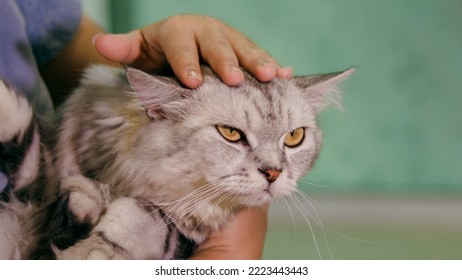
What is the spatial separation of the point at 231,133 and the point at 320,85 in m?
0.19

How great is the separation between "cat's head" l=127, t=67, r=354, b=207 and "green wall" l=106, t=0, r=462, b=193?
0.27 m

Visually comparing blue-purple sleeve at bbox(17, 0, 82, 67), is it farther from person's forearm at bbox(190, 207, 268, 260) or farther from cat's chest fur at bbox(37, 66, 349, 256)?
person's forearm at bbox(190, 207, 268, 260)

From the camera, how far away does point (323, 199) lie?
93 cm

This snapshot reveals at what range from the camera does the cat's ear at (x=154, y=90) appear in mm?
683

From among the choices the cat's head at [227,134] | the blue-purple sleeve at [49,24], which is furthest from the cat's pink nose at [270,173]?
the blue-purple sleeve at [49,24]

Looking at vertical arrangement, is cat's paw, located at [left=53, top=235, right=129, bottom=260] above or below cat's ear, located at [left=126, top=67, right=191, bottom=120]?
below

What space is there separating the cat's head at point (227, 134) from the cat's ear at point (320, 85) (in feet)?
0.21

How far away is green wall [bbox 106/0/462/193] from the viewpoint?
3.34ft

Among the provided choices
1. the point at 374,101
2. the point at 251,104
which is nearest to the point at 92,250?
the point at 251,104

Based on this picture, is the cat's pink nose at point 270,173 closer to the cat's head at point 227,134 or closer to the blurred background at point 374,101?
the cat's head at point 227,134

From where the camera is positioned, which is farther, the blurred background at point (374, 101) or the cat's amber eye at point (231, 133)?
the blurred background at point (374, 101)

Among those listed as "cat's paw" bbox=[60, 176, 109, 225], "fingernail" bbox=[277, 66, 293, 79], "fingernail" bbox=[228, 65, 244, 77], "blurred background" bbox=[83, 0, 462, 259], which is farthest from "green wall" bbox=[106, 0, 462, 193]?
"cat's paw" bbox=[60, 176, 109, 225]

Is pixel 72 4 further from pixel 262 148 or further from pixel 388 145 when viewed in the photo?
pixel 388 145

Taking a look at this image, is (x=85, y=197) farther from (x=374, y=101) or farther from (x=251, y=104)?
(x=374, y=101)
